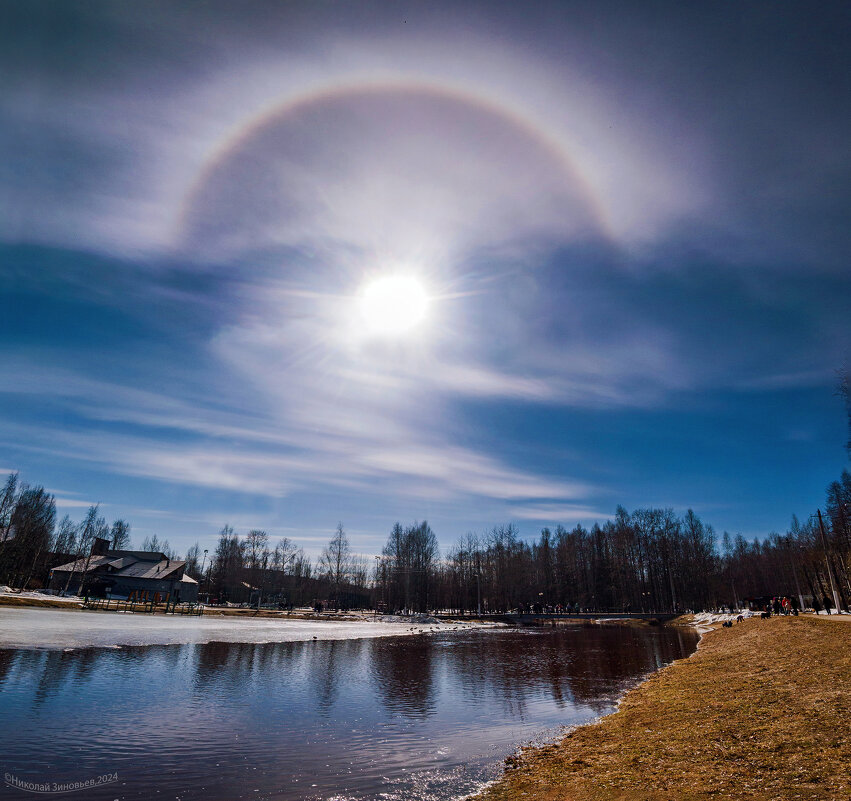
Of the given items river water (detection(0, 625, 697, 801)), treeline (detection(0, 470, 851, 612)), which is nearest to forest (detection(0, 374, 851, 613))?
treeline (detection(0, 470, 851, 612))

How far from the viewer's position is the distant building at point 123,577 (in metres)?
98.4

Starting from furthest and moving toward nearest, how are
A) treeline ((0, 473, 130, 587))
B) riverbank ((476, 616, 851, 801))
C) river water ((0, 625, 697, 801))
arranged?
treeline ((0, 473, 130, 587)) < river water ((0, 625, 697, 801)) < riverbank ((476, 616, 851, 801))

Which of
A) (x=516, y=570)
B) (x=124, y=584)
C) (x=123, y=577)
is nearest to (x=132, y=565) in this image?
(x=123, y=577)

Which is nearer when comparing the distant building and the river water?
the river water

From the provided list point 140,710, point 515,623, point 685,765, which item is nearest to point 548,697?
point 685,765

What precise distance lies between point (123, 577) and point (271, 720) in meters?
102

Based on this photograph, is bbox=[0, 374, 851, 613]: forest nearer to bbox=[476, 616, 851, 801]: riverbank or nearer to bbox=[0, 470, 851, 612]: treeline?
bbox=[0, 470, 851, 612]: treeline

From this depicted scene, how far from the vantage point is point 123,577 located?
99.6 m

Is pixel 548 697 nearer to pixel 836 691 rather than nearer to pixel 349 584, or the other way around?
pixel 836 691

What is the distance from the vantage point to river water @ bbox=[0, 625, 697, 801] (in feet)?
40.8

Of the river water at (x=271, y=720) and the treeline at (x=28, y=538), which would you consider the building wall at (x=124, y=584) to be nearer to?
the treeline at (x=28, y=538)

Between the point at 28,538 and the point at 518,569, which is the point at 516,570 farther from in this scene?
the point at 28,538

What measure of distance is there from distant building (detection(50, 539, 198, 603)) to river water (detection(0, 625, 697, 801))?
79.0 meters

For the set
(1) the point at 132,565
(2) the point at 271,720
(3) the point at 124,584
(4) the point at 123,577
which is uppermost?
(1) the point at 132,565
